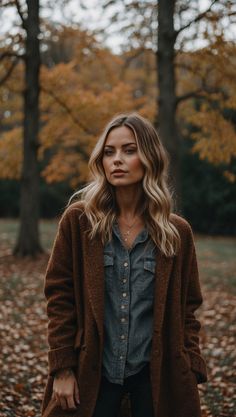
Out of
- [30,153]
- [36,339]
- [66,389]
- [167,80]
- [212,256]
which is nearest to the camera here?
[66,389]

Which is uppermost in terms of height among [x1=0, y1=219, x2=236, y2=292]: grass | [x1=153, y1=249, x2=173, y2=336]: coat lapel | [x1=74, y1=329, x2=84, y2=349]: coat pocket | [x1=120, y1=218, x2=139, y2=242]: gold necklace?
[x1=120, y1=218, x2=139, y2=242]: gold necklace

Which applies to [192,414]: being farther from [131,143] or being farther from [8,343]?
[8,343]

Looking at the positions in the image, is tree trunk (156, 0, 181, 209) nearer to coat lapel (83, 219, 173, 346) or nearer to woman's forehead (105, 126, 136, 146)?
woman's forehead (105, 126, 136, 146)

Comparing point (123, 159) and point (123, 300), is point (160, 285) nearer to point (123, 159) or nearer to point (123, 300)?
point (123, 300)

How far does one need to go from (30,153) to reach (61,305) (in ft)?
34.9

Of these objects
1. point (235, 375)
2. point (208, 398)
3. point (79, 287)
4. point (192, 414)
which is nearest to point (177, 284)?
point (79, 287)

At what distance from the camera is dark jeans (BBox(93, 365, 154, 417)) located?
2373 mm

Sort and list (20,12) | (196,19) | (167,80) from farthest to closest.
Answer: (20,12)
(167,80)
(196,19)

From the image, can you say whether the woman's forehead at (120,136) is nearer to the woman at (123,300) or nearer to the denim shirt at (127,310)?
the woman at (123,300)

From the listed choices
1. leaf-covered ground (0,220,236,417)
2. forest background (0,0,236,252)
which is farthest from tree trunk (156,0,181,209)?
leaf-covered ground (0,220,236,417)

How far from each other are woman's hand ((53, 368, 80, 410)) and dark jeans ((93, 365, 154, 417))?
116 millimetres

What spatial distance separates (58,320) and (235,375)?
384 cm

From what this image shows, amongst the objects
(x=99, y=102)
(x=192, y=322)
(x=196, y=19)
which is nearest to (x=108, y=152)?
(x=192, y=322)

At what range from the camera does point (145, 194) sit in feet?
8.66
